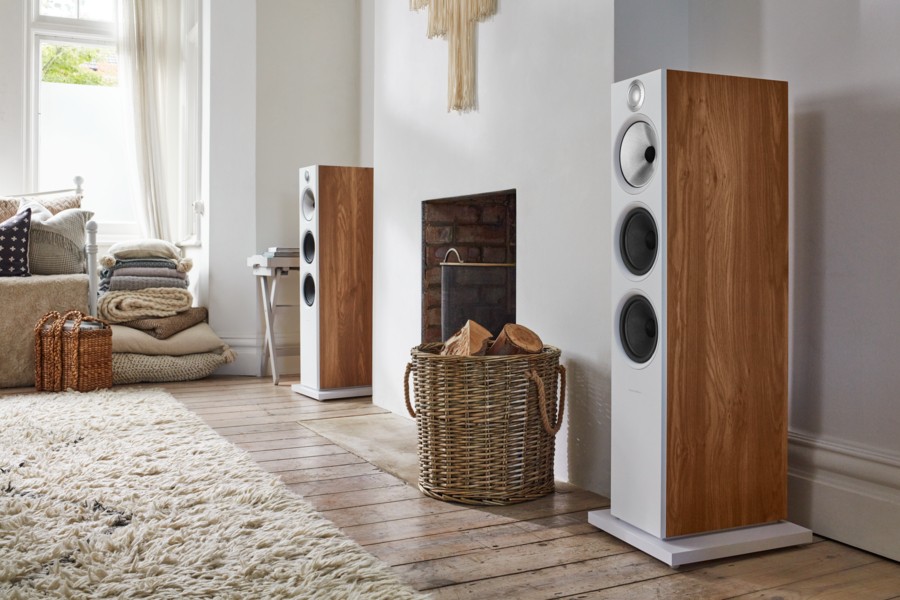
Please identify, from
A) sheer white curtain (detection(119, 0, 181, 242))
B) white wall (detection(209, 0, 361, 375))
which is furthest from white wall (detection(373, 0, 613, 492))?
sheer white curtain (detection(119, 0, 181, 242))

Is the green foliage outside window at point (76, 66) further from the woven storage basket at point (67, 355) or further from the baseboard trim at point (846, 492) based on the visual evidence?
the baseboard trim at point (846, 492)

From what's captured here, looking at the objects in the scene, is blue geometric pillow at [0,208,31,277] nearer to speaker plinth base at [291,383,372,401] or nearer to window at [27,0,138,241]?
window at [27,0,138,241]

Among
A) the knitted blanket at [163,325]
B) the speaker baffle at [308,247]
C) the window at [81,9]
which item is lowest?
the knitted blanket at [163,325]

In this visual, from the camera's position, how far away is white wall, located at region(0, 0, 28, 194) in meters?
4.53

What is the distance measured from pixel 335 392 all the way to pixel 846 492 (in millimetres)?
2268

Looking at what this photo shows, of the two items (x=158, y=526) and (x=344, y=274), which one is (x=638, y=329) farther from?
(x=344, y=274)

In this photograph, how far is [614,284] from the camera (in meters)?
1.84

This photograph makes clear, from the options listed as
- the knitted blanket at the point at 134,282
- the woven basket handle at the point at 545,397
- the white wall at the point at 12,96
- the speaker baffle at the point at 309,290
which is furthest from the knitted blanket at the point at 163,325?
the woven basket handle at the point at 545,397

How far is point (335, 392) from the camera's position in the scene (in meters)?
3.61

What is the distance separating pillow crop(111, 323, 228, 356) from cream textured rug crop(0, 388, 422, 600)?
46.3 inches

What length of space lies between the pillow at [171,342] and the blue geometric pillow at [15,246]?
1.67 ft

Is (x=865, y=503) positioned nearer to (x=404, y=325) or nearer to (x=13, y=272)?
(x=404, y=325)

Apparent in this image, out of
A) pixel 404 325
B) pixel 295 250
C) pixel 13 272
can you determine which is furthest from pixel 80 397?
pixel 404 325

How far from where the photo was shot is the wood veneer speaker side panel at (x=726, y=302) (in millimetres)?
1692
